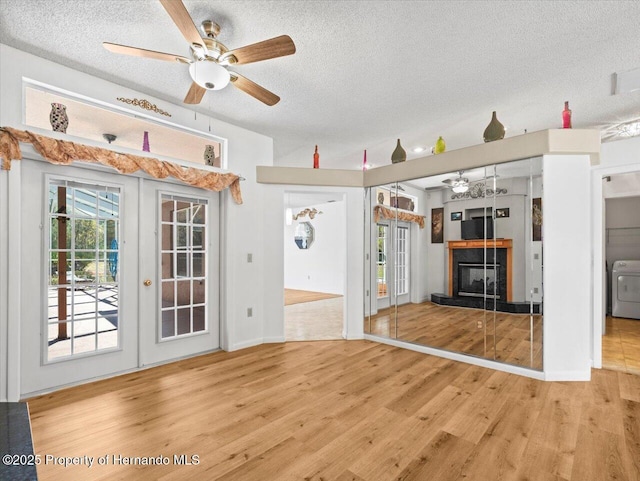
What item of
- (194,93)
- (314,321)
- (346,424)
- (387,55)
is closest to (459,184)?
(387,55)

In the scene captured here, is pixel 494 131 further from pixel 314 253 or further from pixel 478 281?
pixel 314 253

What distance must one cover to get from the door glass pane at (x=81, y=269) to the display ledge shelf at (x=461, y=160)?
189 centimetres

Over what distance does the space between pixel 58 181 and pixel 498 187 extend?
435 centimetres

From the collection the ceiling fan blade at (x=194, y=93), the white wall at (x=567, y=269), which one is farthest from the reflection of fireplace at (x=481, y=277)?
the ceiling fan blade at (x=194, y=93)

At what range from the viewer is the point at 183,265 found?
3.78 metres

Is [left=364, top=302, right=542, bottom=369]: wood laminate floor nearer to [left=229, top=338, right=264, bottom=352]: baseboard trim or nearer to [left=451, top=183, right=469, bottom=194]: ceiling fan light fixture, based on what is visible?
[left=451, top=183, right=469, bottom=194]: ceiling fan light fixture

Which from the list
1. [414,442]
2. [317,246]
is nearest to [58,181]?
[414,442]

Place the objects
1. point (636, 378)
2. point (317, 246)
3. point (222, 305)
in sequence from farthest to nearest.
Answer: point (317, 246) → point (222, 305) → point (636, 378)

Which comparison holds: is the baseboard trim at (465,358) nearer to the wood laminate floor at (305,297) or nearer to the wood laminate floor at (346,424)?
the wood laminate floor at (346,424)

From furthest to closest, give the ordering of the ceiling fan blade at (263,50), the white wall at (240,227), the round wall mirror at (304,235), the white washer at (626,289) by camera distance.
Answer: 1. the round wall mirror at (304,235)
2. the white washer at (626,289)
3. the white wall at (240,227)
4. the ceiling fan blade at (263,50)

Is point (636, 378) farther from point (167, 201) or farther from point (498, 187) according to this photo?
point (167, 201)

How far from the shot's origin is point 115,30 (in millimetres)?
2385

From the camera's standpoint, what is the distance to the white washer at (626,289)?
566 cm

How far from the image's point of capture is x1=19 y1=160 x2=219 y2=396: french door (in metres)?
2.78
